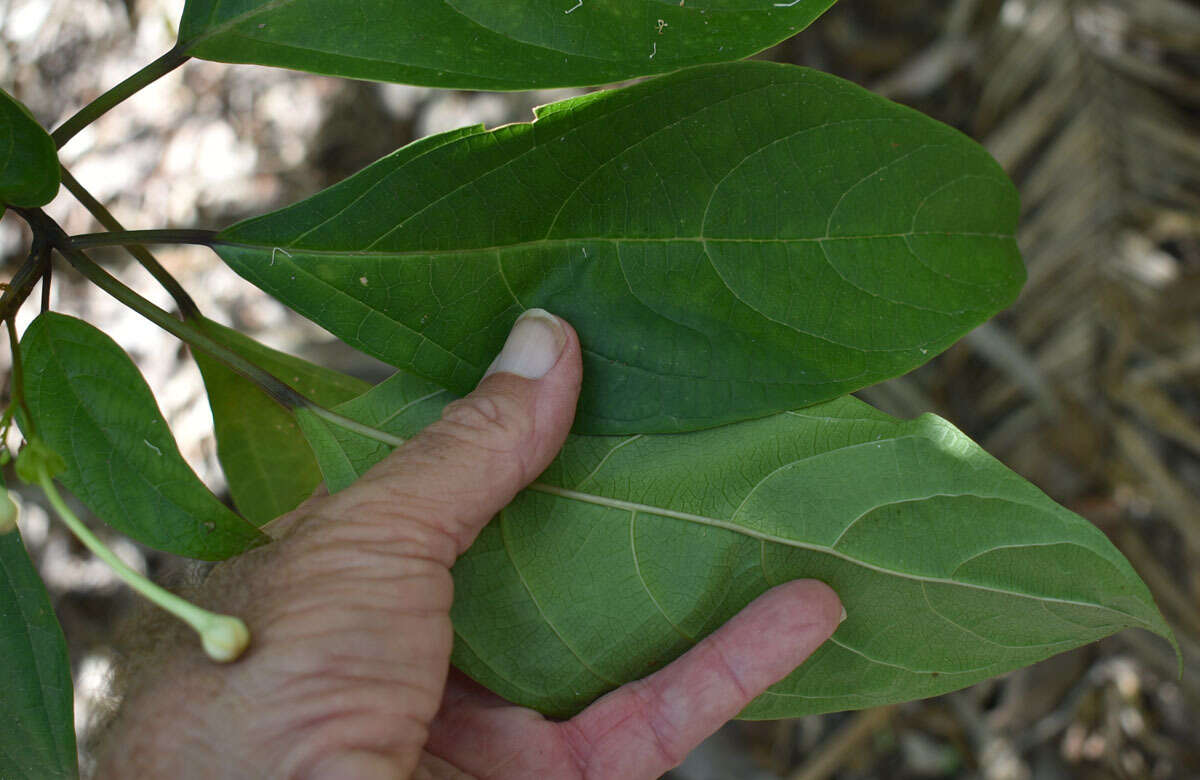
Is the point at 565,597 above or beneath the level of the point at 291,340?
above

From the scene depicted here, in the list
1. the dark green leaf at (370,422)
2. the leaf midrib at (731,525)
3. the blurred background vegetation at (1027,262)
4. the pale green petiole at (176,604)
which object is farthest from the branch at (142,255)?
the blurred background vegetation at (1027,262)

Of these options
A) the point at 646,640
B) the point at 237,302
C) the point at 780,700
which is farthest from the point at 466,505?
the point at 237,302

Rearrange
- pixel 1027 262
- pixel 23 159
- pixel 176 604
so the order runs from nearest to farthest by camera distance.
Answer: pixel 176 604 → pixel 23 159 → pixel 1027 262

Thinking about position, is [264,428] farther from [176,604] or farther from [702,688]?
[702,688]

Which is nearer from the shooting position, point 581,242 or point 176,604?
point 176,604

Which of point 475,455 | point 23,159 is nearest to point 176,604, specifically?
point 475,455

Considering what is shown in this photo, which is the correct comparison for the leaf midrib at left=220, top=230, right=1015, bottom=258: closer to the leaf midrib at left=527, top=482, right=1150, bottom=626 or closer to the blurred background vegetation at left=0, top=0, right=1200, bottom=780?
the leaf midrib at left=527, top=482, right=1150, bottom=626

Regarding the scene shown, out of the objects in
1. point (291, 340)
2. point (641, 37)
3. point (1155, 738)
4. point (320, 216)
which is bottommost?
point (1155, 738)

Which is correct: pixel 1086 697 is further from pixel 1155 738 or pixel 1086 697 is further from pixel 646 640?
pixel 646 640
